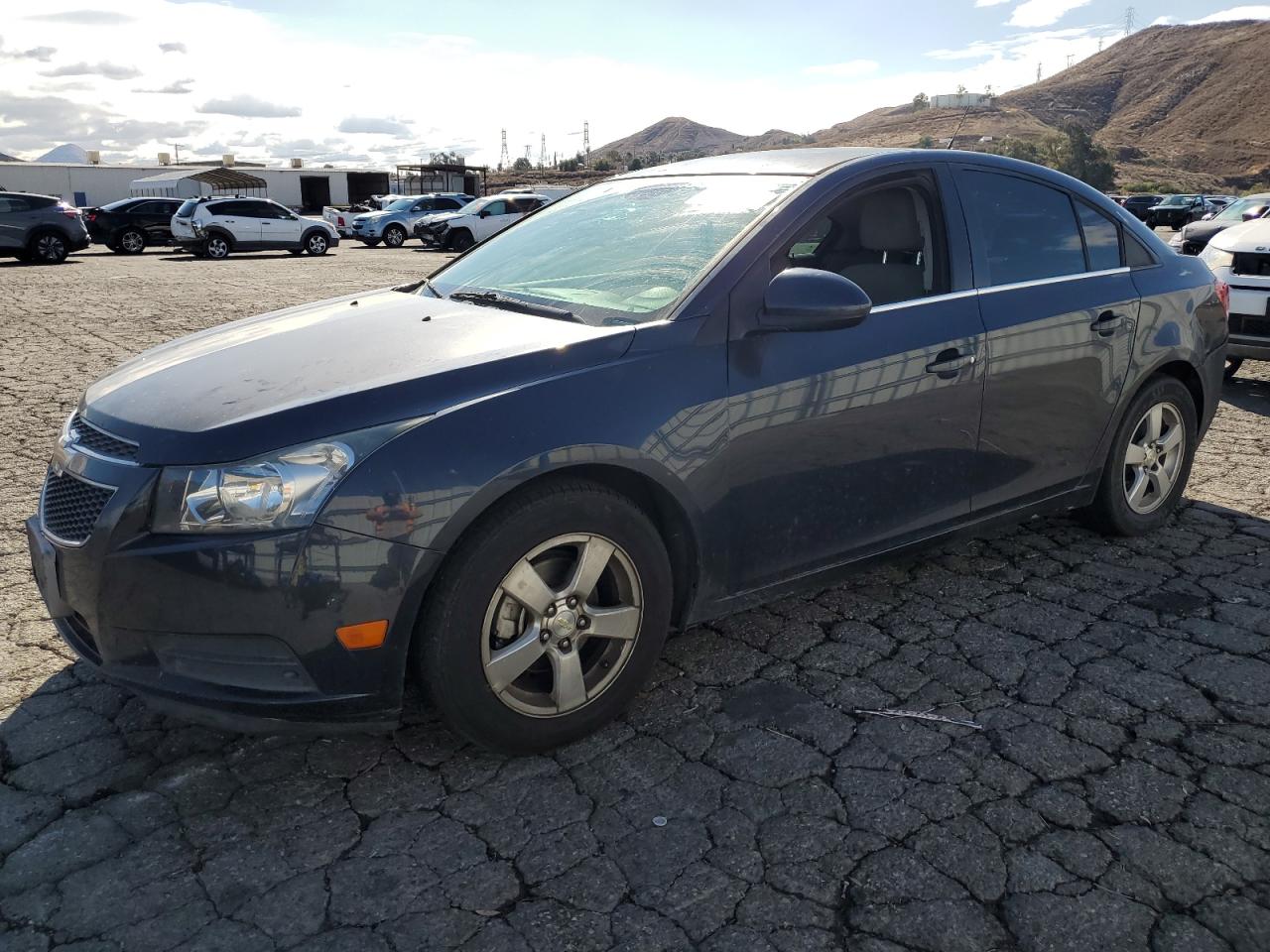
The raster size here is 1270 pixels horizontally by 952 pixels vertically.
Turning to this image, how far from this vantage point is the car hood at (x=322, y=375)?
251cm

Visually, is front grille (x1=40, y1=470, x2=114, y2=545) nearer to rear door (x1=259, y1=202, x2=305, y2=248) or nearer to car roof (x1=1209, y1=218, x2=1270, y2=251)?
car roof (x1=1209, y1=218, x2=1270, y2=251)

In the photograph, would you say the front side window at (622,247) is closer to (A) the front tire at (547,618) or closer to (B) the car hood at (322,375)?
(B) the car hood at (322,375)

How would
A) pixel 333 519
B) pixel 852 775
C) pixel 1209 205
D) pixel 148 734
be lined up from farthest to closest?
pixel 1209 205 < pixel 148 734 < pixel 852 775 < pixel 333 519

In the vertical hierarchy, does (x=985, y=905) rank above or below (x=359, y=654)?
below

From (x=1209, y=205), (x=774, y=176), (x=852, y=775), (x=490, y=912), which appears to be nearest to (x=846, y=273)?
(x=774, y=176)

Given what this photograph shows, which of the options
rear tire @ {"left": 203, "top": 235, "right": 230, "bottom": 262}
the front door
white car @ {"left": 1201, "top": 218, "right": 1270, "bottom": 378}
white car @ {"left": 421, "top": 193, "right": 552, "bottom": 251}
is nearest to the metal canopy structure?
white car @ {"left": 421, "top": 193, "right": 552, "bottom": 251}

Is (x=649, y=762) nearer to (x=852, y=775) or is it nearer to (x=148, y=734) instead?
(x=852, y=775)

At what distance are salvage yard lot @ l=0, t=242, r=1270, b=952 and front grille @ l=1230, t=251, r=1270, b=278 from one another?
4411 mm

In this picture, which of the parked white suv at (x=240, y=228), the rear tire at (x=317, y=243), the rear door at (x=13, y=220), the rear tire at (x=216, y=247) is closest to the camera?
the rear door at (x=13, y=220)

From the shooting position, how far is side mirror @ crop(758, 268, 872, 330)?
2990mm

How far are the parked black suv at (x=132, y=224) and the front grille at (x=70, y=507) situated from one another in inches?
1004

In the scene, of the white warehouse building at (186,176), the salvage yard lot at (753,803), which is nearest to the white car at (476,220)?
the salvage yard lot at (753,803)

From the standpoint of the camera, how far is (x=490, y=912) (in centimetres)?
227

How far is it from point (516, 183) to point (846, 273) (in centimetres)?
7576
